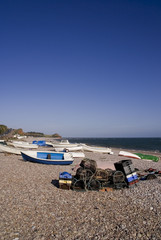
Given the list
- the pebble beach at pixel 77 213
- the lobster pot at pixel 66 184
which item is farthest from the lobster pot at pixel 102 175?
the lobster pot at pixel 66 184

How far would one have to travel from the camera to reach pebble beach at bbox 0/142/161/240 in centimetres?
658

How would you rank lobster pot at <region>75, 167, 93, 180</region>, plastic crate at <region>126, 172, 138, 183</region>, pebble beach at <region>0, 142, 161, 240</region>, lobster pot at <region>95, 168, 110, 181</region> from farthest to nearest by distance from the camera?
1. plastic crate at <region>126, 172, 138, 183</region>
2. lobster pot at <region>95, 168, 110, 181</region>
3. lobster pot at <region>75, 167, 93, 180</region>
4. pebble beach at <region>0, 142, 161, 240</region>

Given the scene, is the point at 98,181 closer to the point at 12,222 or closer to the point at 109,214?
the point at 109,214

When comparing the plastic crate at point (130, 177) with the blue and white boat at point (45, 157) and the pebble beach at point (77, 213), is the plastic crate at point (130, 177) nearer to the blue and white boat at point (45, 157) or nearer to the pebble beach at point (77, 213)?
the pebble beach at point (77, 213)

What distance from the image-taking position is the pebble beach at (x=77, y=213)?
658 cm

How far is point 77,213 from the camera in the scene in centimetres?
828

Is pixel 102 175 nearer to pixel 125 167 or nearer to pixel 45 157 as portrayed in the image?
pixel 125 167

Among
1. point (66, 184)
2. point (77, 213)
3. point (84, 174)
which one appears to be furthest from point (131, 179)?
point (77, 213)

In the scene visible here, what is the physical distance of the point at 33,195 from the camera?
10.4m

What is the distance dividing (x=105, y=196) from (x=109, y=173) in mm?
2105

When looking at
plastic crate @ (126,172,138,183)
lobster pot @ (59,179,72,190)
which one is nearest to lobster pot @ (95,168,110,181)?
plastic crate @ (126,172,138,183)

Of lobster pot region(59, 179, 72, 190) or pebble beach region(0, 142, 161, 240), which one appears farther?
lobster pot region(59, 179, 72, 190)

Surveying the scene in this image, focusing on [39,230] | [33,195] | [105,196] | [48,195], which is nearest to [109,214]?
[105,196]

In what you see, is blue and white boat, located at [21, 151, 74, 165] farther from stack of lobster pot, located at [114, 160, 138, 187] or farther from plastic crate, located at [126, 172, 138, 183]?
plastic crate, located at [126, 172, 138, 183]
